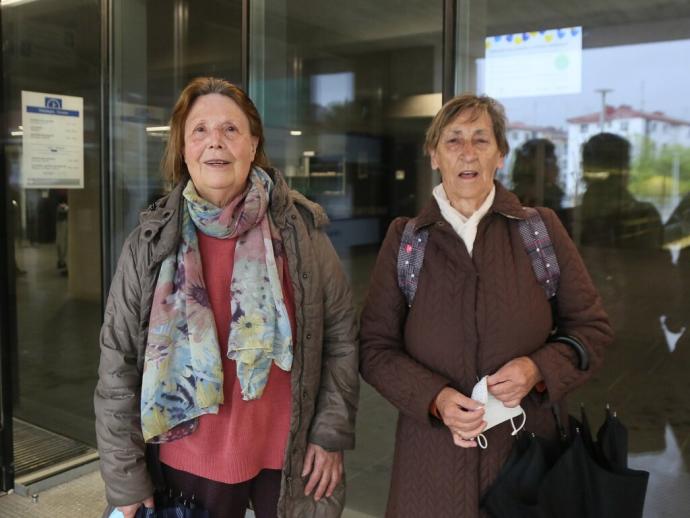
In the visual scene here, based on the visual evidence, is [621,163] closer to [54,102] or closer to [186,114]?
[54,102]

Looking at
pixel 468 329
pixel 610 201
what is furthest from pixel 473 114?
pixel 610 201

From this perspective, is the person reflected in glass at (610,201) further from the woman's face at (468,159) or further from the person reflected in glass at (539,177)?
the woman's face at (468,159)

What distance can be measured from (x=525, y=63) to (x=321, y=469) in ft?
10.2

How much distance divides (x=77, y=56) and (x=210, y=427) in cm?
352

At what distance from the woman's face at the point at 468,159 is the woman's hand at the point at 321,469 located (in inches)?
32.8

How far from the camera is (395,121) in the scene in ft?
59.2

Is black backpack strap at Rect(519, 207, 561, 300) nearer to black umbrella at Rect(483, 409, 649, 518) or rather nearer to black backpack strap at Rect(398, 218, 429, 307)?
black backpack strap at Rect(398, 218, 429, 307)

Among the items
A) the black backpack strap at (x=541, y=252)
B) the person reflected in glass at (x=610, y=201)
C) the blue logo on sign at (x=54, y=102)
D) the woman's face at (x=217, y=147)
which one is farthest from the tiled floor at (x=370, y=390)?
the woman's face at (x=217, y=147)

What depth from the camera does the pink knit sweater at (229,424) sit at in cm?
188

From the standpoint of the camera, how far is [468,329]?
6.13ft

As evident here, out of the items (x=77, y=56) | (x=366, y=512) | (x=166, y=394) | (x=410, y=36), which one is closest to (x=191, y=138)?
(x=166, y=394)


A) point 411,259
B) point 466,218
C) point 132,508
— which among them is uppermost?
point 466,218

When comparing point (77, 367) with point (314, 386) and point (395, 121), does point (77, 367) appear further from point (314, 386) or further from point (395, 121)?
point (395, 121)

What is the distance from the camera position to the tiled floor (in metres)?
3.94
